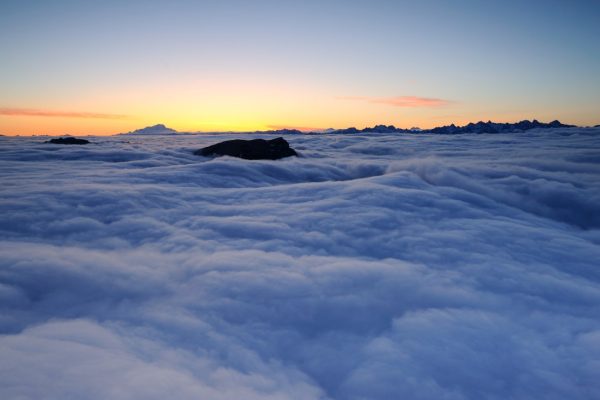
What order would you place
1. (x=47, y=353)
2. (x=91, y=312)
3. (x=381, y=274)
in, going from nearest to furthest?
(x=47, y=353)
(x=91, y=312)
(x=381, y=274)

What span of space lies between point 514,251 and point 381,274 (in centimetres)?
141

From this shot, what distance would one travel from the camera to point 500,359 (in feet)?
5.38

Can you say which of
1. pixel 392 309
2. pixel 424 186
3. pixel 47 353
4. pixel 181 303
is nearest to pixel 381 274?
pixel 392 309

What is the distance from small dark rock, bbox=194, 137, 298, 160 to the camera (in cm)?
1137

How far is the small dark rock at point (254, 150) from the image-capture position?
37.3 ft

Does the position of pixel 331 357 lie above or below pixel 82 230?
below

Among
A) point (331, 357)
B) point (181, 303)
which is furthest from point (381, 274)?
point (181, 303)

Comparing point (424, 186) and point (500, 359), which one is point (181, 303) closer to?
point (500, 359)

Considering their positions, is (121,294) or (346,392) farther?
(121,294)

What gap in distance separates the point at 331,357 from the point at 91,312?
1.31 m

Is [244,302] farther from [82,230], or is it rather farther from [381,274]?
[82,230]

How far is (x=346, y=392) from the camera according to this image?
4.82 ft

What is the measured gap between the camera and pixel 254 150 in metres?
11.5

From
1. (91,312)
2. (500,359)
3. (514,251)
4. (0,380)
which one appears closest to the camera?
(0,380)
